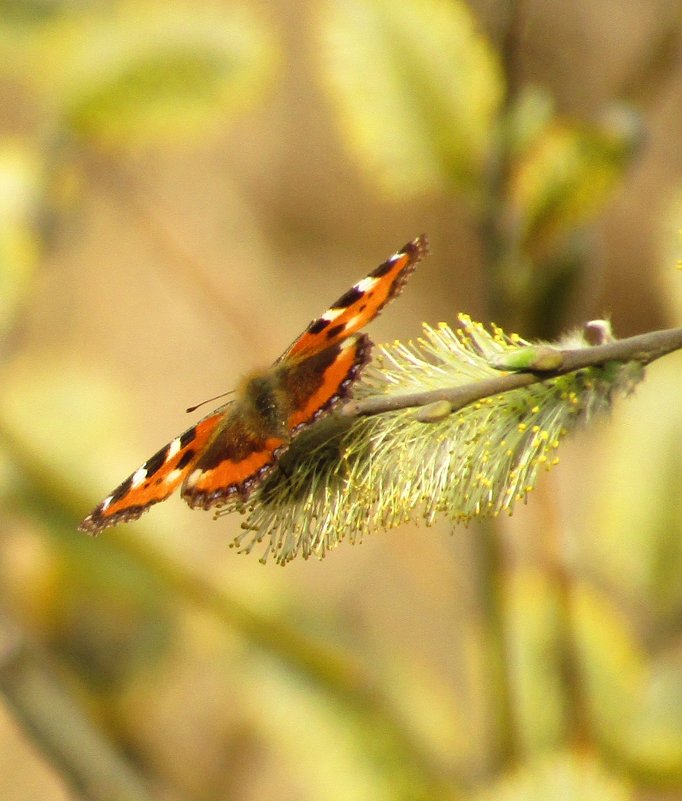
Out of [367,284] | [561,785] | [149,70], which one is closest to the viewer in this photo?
[367,284]

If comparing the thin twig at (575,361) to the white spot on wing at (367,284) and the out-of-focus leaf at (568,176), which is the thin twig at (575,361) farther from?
the out-of-focus leaf at (568,176)

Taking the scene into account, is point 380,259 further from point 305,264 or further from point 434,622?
point 434,622

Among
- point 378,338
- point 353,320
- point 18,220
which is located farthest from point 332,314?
point 378,338

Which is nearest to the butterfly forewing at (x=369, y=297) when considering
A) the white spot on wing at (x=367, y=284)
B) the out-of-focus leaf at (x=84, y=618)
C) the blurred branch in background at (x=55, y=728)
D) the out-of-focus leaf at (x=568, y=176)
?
the white spot on wing at (x=367, y=284)

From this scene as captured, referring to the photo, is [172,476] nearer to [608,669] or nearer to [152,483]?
[152,483]

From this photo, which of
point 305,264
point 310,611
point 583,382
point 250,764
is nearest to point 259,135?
point 305,264

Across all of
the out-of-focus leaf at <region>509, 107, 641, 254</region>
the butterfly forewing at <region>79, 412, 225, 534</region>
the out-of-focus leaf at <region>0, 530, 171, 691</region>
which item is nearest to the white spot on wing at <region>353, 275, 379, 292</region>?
the butterfly forewing at <region>79, 412, 225, 534</region>
